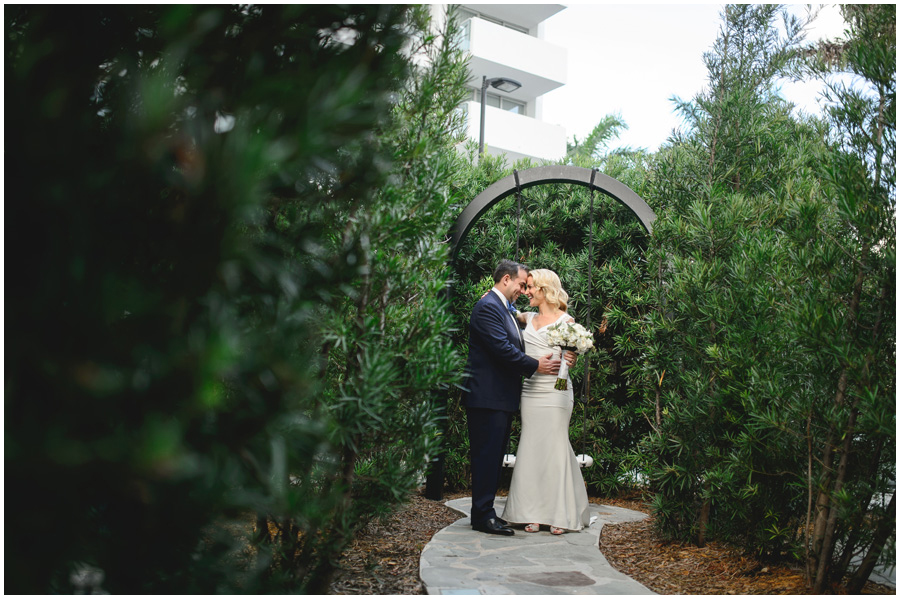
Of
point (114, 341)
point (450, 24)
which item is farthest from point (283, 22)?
point (450, 24)

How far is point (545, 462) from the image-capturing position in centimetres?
595

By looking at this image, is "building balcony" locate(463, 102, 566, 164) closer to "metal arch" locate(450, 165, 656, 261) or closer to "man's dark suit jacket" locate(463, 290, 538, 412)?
"metal arch" locate(450, 165, 656, 261)

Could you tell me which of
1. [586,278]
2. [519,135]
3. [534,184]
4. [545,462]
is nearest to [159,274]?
[545,462]

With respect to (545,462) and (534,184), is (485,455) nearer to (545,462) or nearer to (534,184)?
(545,462)

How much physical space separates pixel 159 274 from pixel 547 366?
4445mm

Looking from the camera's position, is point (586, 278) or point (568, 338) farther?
point (586, 278)

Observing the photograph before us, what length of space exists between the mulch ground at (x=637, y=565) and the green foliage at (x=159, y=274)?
1.75 m

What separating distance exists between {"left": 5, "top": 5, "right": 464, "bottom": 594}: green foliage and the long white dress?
364 centimetres

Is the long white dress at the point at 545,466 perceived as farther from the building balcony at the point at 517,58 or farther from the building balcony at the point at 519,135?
the building balcony at the point at 517,58

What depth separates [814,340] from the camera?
3.56 meters

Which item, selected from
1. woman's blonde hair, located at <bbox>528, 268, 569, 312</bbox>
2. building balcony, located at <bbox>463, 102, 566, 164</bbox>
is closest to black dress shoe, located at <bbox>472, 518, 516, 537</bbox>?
woman's blonde hair, located at <bbox>528, 268, 569, 312</bbox>

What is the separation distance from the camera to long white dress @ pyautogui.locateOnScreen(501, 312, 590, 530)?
19.1ft

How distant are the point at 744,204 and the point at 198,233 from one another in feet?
14.8

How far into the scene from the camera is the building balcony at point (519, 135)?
2384 centimetres
